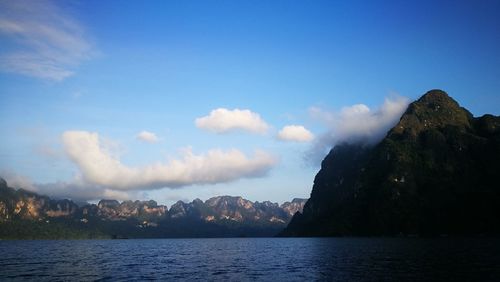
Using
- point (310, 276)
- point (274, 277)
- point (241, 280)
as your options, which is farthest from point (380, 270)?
point (241, 280)

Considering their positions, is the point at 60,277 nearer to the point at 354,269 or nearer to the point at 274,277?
the point at 274,277

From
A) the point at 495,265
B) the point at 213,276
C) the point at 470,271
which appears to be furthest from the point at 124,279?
the point at 495,265

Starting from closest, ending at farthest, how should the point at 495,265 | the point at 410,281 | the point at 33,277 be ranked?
1. the point at 410,281
2. the point at 33,277
3. the point at 495,265

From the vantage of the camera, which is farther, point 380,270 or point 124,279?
point 380,270

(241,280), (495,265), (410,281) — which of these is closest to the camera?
(410,281)

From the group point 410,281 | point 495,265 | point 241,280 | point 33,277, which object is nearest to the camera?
point 410,281

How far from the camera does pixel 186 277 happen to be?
77.6 m

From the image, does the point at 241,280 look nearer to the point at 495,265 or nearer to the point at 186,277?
the point at 186,277

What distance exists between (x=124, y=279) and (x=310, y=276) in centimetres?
3345

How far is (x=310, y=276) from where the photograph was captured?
75750mm

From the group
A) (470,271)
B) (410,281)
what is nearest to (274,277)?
(410,281)

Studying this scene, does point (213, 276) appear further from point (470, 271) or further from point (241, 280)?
point (470, 271)

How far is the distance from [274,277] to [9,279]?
4657 cm

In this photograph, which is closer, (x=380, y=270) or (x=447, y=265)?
(x=380, y=270)
